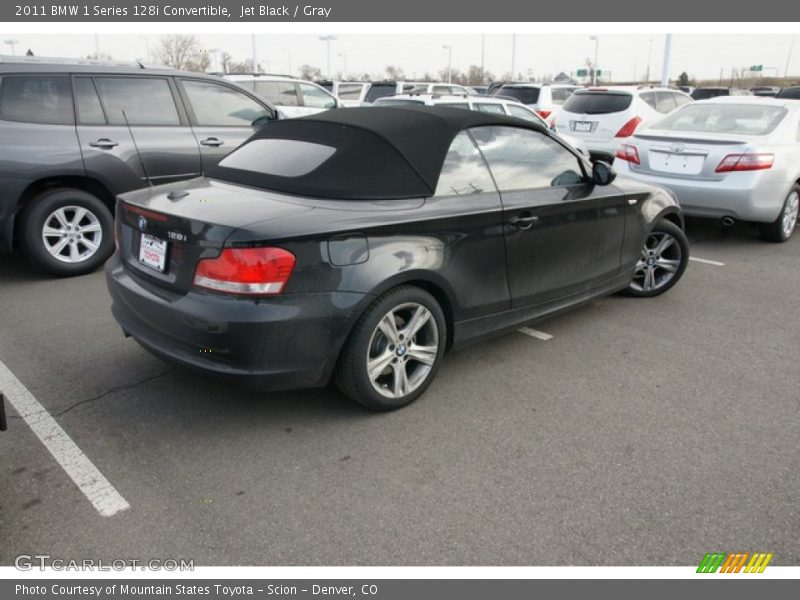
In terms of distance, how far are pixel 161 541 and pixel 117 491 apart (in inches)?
16.8

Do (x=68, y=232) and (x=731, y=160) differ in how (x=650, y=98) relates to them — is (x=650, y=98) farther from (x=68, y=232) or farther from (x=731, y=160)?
(x=68, y=232)

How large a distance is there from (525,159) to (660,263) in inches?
77.4

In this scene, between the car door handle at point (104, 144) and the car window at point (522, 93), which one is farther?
the car window at point (522, 93)

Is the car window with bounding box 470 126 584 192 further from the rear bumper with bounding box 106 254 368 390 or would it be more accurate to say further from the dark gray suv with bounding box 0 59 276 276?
the dark gray suv with bounding box 0 59 276 276

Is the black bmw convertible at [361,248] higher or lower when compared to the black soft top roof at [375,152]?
lower

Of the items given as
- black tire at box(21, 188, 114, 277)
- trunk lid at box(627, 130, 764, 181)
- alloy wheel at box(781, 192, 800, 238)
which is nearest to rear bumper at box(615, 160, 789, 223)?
trunk lid at box(627, 130, 764, 181)

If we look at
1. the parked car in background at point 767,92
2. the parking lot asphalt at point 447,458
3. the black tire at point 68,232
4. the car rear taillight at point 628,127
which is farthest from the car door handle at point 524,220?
the parked car in background at point 767,92

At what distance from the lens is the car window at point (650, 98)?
38.5 ft

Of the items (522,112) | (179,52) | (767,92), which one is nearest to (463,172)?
(522,112)

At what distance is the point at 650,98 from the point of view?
11906mm

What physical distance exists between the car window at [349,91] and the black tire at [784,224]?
14759mm

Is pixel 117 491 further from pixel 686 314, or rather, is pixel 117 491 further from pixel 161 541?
pixel 686 314

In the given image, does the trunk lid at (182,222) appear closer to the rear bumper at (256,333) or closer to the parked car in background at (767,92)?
the rear bumper at (256,333)
